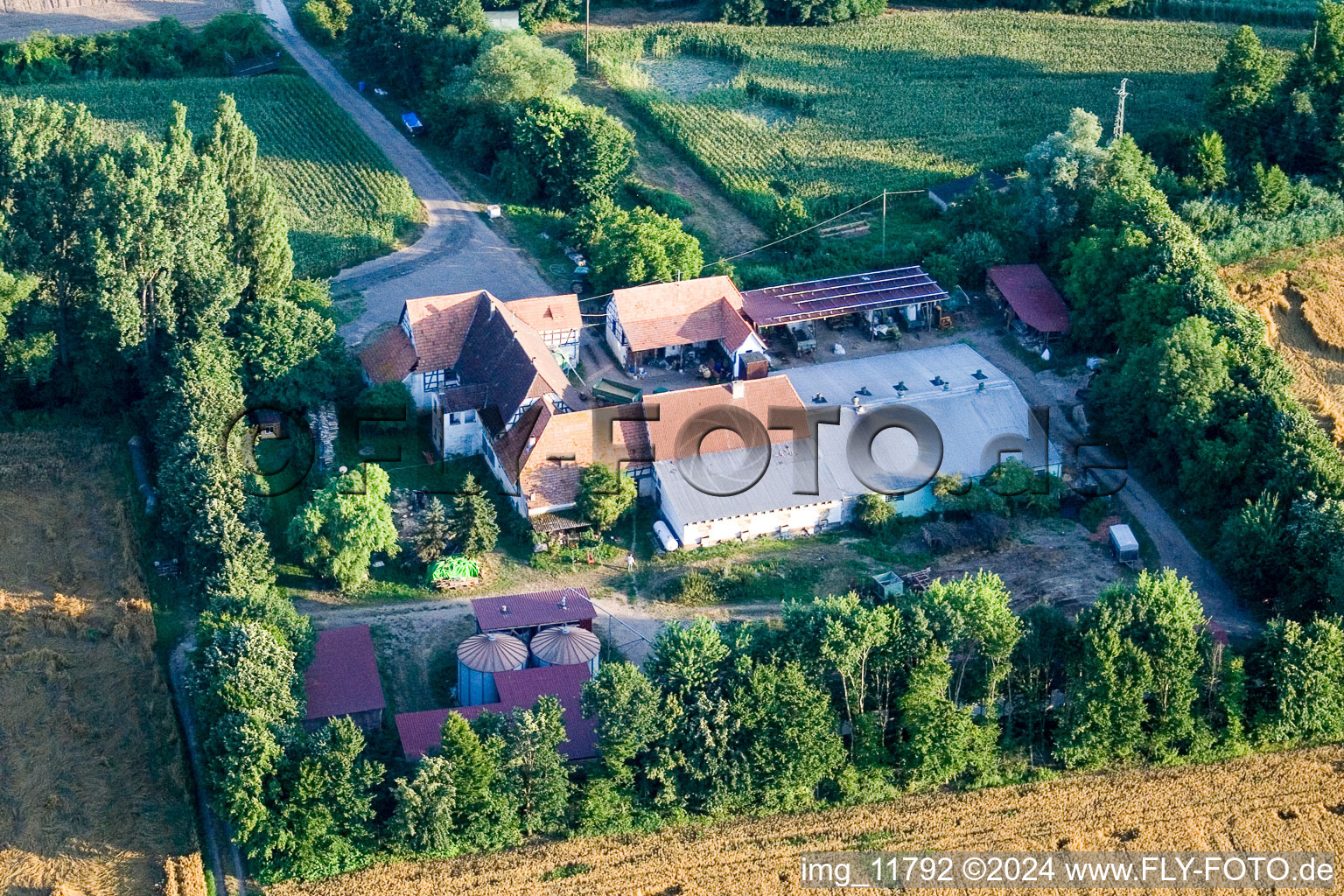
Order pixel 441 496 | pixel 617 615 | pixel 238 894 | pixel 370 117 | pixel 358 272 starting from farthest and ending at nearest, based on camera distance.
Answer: pixel 370 117
pixel 358 272
pixel 441 496
pixel 617 615
pixel 238 894

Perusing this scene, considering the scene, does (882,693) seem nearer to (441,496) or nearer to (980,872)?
(980,872)

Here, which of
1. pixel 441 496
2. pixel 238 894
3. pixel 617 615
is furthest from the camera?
pixel 441 496

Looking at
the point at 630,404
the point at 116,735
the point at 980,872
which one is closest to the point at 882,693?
the point at 980,872

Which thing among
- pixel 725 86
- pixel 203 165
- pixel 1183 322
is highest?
pixel 725 86

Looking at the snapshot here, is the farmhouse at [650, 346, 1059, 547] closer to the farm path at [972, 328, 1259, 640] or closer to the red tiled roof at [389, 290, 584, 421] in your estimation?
the farm path at [972, 328, 1259, 640]

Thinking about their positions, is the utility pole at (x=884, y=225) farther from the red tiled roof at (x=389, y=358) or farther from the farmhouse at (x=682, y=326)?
the red tiled roof at (x=389, y=358)

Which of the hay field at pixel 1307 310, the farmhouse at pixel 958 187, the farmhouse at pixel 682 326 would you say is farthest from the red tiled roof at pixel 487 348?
the hay field at pixel 1307 310

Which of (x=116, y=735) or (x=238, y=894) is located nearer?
(x=238, y=894)
